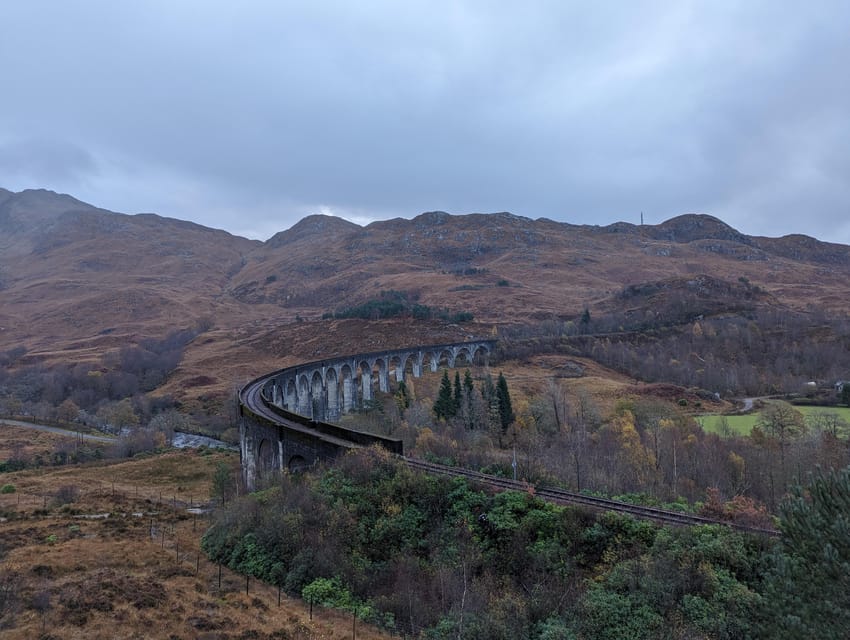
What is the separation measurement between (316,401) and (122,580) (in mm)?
47103

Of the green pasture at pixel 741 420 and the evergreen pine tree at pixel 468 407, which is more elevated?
the evergreen pine tree at pixel 468 407

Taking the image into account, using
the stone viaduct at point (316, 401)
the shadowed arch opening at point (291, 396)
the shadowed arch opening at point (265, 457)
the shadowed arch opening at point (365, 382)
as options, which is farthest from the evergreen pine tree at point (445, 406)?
the shadowed arch opening at point (265, 457)

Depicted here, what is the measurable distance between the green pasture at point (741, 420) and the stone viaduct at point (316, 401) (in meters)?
42.0

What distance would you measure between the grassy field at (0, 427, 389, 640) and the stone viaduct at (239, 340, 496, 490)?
633 centimetres

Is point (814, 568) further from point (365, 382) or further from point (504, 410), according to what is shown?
point (365, 382)

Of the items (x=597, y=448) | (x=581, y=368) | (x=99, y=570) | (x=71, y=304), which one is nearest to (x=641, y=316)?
(x=581, y=368)

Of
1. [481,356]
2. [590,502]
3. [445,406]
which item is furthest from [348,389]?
[590,502]

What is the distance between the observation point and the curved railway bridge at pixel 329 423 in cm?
2069

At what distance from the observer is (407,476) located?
73.4ft

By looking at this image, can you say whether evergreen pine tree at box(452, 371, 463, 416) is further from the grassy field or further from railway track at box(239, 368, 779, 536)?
railway track at box(239, 368, 779, 536)

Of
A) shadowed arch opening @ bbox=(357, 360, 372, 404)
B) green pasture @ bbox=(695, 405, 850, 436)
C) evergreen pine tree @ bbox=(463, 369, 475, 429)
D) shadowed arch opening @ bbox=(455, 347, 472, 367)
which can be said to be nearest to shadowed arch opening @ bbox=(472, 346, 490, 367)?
shadowed arch opening @ bbox=(455, 347, 472, 367)

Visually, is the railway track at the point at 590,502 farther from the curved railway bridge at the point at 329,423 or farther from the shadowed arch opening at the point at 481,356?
the shadowed arch opening at the point at 481,356

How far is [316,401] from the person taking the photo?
220ft

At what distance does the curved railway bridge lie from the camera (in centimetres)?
2069
